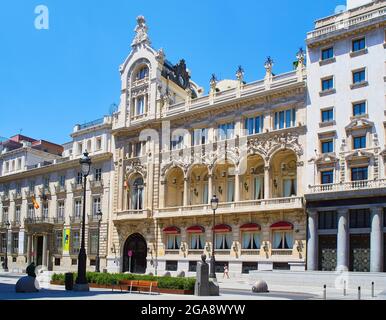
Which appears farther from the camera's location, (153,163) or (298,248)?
(153,163)

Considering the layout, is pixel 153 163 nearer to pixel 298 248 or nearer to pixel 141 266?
pixel 141 266

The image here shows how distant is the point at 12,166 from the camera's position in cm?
7662

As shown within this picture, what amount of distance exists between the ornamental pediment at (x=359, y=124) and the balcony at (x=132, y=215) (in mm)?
22383

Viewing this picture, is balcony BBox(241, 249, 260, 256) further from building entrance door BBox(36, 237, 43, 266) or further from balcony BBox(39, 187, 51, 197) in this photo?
balcony BBox(39, 187, 51, 197)

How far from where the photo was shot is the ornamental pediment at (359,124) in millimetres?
40366

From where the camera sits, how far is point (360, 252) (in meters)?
39.4

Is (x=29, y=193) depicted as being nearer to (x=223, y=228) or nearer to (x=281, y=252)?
(x=223, y=228)

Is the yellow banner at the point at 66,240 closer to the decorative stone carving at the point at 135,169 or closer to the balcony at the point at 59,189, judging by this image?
the balcony at the point at 59,189

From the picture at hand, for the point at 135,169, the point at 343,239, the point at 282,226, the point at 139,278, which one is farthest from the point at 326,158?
the point at 135,169

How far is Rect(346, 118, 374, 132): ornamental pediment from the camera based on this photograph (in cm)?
4037

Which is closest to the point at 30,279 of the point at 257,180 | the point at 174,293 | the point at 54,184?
the point at 174,293

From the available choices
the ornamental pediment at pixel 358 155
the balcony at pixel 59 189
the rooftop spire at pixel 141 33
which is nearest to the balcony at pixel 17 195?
the balcony at pixel 59 189

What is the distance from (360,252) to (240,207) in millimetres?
11327
